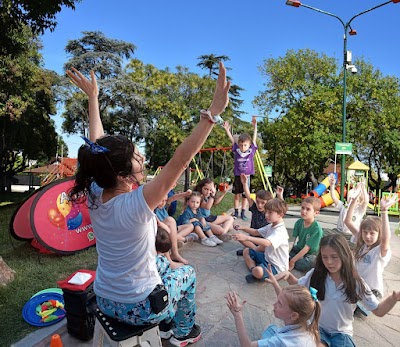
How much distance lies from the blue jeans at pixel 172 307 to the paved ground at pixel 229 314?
26cm

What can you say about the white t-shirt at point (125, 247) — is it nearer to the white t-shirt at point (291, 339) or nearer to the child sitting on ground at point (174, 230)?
the white t-shirt at point (291, 339)

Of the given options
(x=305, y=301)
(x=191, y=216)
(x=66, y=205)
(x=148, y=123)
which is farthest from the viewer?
(x=148, y=123)

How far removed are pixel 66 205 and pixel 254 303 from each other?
9.65ft

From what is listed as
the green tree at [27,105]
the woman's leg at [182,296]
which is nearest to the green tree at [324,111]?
the green tree at [27,105]

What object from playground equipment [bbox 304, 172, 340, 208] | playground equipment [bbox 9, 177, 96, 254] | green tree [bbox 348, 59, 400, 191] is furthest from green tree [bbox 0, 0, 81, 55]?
green tree [bbox 348, 59, 400, 191]

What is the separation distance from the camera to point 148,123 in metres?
24.7

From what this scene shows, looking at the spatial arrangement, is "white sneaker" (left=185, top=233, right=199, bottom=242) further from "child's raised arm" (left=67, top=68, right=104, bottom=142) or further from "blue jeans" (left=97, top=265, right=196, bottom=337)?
"child's raised arm" (left=67, top=68, right=104, bottom=142)

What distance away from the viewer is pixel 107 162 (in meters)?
1.54

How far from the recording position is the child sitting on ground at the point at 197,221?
5.52 meters

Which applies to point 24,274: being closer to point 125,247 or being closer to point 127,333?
point 127,333

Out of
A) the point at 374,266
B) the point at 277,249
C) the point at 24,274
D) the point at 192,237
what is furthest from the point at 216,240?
the point at 24,274

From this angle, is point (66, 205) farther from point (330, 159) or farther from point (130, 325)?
point (330, 159)

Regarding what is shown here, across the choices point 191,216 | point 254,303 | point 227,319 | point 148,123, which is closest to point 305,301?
point 227,319

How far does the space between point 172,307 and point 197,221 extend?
3477 mm
